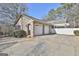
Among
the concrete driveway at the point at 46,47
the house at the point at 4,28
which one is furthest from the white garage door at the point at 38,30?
the house at the point at 4,28

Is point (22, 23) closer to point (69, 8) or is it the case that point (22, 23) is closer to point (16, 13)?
point (16, 13)

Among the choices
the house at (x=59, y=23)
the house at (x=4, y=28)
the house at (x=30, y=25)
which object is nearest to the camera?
the house at (x=4, y=28)

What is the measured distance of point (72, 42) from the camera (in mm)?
5031

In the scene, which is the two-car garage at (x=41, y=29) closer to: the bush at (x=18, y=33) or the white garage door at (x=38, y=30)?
the white garage door at (x=38, y=30)

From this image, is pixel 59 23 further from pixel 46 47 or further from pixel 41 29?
pixel 46 47

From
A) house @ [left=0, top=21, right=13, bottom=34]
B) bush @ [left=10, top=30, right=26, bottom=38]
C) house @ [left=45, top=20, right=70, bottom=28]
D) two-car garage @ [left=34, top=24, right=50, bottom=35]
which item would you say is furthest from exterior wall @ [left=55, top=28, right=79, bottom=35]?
house @ [left=0, top=21, right=13, bottom=34]

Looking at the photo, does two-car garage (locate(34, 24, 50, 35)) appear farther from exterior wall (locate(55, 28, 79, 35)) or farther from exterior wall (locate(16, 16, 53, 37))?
exterior wall (locate(55, 28, 79, 35))

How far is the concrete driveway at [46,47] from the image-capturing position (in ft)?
15.4

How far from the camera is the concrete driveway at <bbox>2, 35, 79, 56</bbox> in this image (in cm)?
468

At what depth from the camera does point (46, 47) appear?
4938mm

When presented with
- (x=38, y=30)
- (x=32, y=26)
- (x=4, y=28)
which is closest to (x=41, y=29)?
(x=38, y=30)

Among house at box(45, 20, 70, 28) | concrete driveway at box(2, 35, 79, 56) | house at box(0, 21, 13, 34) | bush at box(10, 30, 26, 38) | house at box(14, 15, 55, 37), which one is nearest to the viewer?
concrete driveway at box(2, 35, 79, 56)

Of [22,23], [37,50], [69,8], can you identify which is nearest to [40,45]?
[37,50]

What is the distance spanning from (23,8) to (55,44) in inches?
57.9
